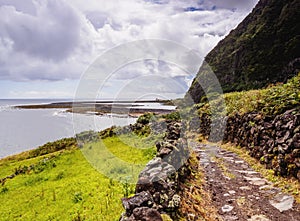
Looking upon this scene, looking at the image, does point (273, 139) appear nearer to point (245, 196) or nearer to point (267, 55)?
point (245, 196)

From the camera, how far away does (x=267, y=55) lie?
48625mm

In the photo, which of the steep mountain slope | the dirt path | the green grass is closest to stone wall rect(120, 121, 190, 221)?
the green grass

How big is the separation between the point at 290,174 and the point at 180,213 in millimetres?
6596

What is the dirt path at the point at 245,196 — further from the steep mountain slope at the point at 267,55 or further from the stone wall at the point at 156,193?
the steep mountain slope at the point at 267,55

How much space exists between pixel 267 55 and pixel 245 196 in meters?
45.5

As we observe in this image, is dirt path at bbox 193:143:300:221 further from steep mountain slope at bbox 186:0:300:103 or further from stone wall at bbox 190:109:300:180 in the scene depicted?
steep mountain slope at bbox 186:0:300:103

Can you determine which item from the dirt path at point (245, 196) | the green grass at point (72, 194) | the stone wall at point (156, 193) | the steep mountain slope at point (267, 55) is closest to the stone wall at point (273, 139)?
the dirt path at point (245, 196)

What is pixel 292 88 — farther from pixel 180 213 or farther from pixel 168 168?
pixel 180 213

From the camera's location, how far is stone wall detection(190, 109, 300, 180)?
448 inches

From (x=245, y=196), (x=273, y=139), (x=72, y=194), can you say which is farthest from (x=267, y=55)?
(x=72, y=194)

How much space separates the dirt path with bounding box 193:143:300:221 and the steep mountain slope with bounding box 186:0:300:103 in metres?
30.1

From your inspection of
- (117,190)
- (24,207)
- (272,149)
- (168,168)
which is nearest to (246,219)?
(168,168)

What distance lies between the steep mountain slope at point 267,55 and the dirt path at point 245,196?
98.9 feet

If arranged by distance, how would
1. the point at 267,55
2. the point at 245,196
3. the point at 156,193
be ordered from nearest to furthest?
the point at 156,193
the point at 245,196
the point at 267,55
